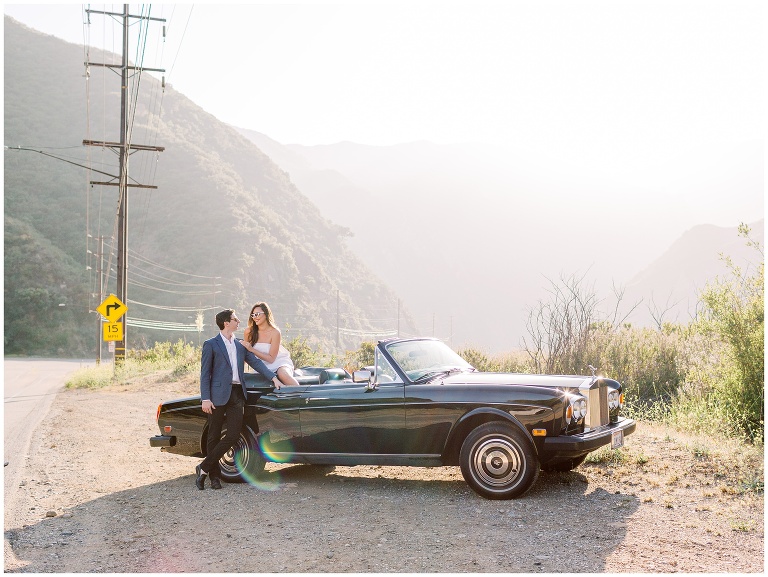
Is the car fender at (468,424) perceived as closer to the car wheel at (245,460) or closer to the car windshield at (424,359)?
the car windshield at (424,359)

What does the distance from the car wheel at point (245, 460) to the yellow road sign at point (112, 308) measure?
669 inches

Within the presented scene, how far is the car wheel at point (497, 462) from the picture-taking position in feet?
21.8

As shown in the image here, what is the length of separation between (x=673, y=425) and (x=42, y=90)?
11057 centimetres

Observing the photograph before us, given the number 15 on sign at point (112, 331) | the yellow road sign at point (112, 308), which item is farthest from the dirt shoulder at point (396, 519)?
the number 15 on sign at point (112, 331)

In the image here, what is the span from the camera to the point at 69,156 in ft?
299

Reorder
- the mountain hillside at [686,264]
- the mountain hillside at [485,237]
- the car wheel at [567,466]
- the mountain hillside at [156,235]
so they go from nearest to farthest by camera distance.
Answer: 1. the car wheel at [567,466]
2. the mountain hillside at [156,235]
3. the mountain hillside at [686,264]
4. the mountain hillside at [485,237]

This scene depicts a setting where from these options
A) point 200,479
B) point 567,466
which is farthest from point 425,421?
point 200,479

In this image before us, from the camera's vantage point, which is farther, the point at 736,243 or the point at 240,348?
the point at 736,243

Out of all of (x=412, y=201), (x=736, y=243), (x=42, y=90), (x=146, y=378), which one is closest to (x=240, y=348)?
(x=146, y=378)

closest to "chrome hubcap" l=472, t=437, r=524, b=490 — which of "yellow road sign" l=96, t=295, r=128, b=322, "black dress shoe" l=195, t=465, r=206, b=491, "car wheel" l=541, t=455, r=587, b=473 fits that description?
"car wheel" l=541, t=455, r=587, b=473

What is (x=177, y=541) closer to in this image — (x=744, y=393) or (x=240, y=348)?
(x=240, y=348)

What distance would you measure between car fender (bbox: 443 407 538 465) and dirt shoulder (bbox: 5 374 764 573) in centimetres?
44

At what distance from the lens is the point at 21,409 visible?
58.0 ft

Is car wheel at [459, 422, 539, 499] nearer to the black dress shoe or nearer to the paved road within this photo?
the black dress shoe
